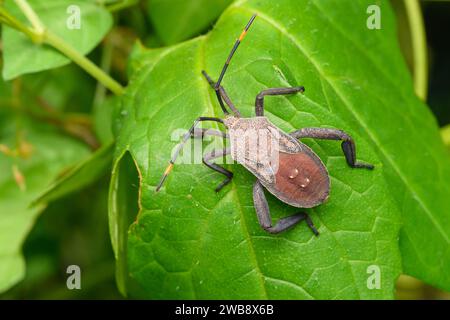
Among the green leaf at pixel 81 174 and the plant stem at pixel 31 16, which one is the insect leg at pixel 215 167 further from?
the plant stem at pixel 31 16

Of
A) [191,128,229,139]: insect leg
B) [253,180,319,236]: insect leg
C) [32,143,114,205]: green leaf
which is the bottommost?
[253,180,319,236]: insect leg

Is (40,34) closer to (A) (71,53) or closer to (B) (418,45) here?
(A) (71,53)

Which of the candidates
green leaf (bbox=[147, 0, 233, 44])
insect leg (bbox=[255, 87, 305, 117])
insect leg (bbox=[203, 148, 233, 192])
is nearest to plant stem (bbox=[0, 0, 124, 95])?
green leaf (bbox=[147, 0, 233, 44])

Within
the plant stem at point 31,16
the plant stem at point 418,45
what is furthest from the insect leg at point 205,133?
Result: the plant stem at point 418,45

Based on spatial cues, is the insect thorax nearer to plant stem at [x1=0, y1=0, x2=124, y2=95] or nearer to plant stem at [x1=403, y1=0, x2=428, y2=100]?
plant stem at [x1=0, y1=0, x2=124, y2=95]

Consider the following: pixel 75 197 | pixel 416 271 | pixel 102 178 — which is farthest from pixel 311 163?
pixel 75 197
